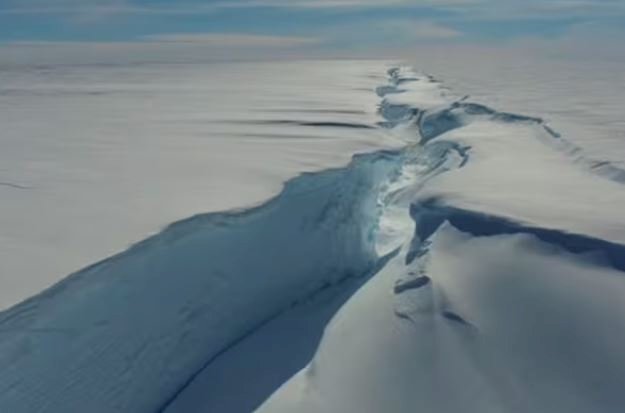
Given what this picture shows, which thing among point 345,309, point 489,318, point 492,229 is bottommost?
point 345,309

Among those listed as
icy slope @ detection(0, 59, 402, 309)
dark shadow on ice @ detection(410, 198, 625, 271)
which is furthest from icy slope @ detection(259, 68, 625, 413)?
icy slope @ detection(0, 59, 402, 309)

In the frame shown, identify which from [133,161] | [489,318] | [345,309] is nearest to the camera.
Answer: [489,318]

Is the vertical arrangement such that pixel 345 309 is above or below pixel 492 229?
below

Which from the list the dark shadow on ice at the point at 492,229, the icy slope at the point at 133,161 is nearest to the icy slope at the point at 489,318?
the dark shadow on ice at the point at 492,229

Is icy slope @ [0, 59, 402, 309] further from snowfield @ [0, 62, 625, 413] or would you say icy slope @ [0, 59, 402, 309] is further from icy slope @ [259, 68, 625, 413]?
icy slope @ [259, 68, 625, 413]

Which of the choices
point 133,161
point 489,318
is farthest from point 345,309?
point 133,161

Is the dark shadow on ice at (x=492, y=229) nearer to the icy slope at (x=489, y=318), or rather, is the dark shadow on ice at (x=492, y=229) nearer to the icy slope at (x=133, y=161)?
the icy slope at (x=489, y=318)

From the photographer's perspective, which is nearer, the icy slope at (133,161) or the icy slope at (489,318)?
the icy slope at (489,318)

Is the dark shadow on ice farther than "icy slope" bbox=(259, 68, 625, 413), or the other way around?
the dark shadow on ice

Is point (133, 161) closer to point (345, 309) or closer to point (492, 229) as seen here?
point (345, 309)
